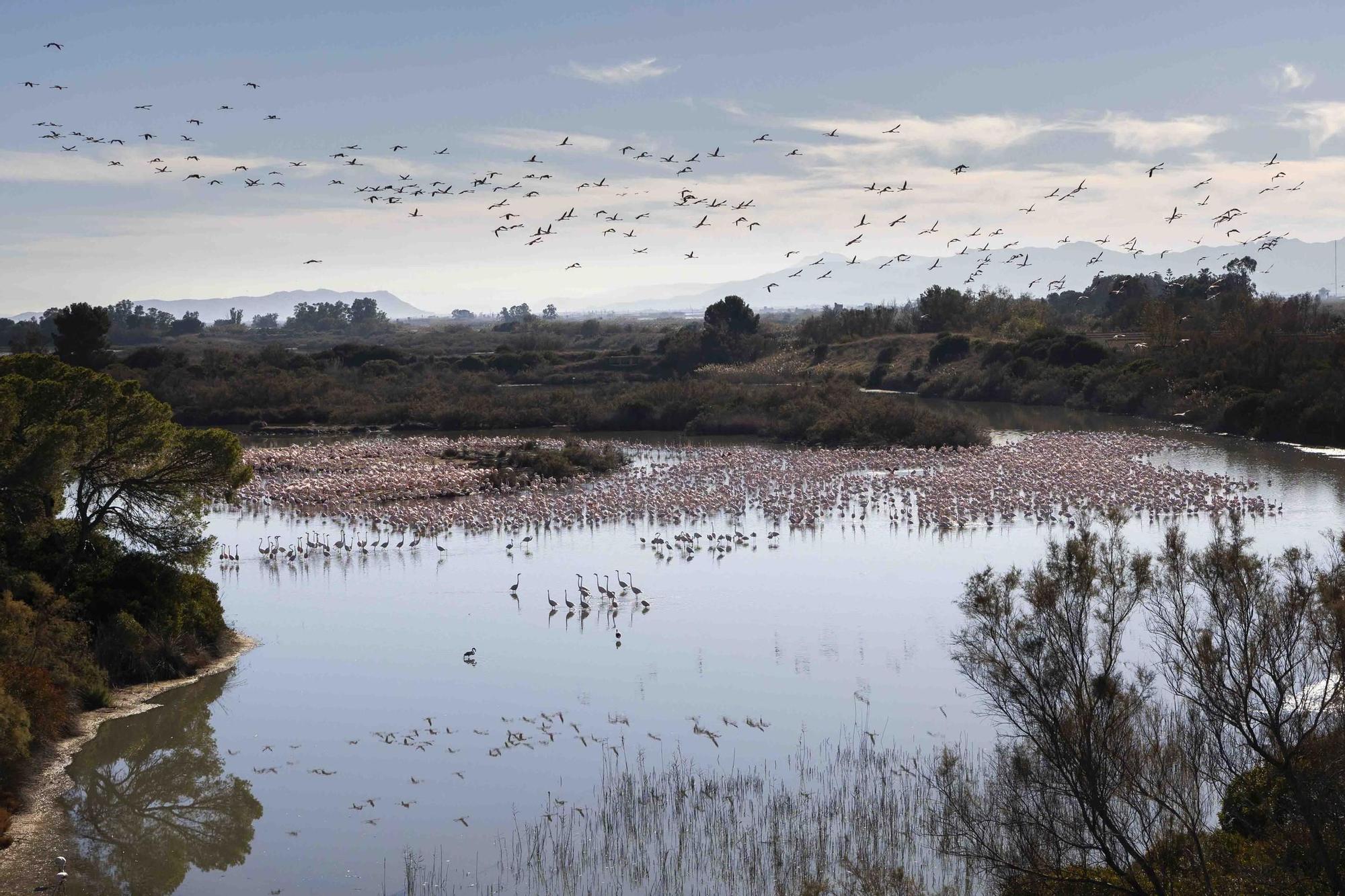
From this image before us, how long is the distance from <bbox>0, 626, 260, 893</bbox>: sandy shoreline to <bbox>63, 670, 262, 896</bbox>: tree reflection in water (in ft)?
0.49

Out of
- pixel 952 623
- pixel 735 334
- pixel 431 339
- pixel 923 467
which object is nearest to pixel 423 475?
pixel 923 467

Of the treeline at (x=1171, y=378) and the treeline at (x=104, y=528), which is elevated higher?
the treeline at (x=1171, y=378)

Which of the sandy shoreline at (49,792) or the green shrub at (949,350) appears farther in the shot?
the green shrub at (949,350)

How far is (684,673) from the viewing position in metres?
18.9

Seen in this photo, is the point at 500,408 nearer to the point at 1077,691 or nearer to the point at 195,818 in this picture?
the point at 195,818

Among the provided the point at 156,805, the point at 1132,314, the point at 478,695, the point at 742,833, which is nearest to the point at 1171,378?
the point at 1132,314

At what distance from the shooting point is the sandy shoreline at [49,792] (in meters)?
12.0

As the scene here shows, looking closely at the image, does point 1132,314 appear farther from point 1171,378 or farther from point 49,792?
point 49,792

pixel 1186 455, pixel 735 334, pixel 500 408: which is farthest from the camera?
pixel 735 334

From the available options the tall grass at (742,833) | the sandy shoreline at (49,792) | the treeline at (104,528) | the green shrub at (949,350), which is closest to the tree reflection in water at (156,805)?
the sandy shoreline at (49,792)

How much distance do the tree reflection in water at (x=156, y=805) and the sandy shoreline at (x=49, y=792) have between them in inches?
5.9

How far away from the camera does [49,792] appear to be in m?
14.2

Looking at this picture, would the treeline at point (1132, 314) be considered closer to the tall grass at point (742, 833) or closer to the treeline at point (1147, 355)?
the treeline at point (1147, 355)

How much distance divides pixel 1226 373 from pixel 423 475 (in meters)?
36.2
